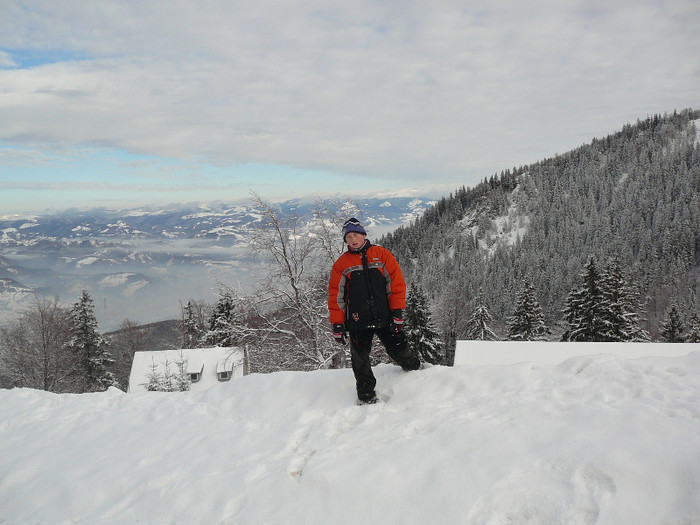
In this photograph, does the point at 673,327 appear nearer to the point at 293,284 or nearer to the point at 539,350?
the point at 539,350

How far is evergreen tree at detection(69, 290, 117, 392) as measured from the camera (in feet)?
105

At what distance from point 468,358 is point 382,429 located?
7.82 meters

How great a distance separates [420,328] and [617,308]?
14.8 m

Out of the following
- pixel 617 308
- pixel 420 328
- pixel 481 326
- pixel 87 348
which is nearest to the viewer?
pixel 617 308

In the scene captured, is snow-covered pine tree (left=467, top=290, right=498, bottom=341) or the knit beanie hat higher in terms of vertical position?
the knit beanie hat

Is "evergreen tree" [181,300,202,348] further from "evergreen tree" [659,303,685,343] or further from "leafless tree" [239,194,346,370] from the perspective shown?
"evergreen tree" [659,303,685,343]

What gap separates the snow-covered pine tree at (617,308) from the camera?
28281 mm

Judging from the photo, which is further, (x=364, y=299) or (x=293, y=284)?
(x=293, y=284)

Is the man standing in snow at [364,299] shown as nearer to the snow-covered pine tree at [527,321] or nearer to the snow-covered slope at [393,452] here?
the snow-covered slope at [393,452]

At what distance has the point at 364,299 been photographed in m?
4.89

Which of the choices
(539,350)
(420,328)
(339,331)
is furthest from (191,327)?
(339,331)

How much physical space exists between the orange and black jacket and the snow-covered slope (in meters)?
1.09

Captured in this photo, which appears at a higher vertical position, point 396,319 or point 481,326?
point 396,319

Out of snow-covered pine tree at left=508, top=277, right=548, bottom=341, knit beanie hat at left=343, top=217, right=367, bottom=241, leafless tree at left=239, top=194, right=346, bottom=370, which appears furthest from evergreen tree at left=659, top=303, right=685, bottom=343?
knit beanie hat at left=343, top=217, right=367, bottom=241
